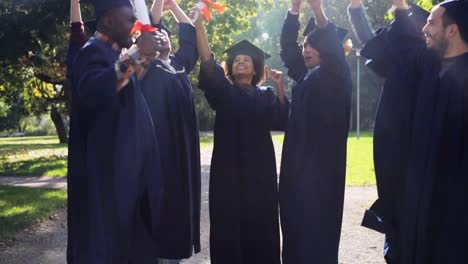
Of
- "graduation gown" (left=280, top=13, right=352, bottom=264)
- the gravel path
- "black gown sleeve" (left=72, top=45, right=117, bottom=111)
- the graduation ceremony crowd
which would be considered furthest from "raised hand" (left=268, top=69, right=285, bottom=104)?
the gravel path

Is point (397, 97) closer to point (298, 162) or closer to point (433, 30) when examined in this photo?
point (433, 30)

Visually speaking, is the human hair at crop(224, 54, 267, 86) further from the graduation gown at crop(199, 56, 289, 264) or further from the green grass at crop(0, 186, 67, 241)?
the green grass at crop(0, 186, 67, 241)

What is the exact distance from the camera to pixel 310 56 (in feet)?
13.4

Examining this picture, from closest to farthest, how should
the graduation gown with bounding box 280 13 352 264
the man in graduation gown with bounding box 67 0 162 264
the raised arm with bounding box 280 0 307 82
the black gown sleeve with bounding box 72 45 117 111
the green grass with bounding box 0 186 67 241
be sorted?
the black gown sleeve with bounding box 72 45 117 111 → the man in graduation gown with bounding box 67 0 162 264 → the graduation gown with bounding box 280 13 352 264 → the raised arm with bounding box 280 0 307 82 → the green grass with bounding box 0 186 67 241

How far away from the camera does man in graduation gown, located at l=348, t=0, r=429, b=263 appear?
3.27 metres

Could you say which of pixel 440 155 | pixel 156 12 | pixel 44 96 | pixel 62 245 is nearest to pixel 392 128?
pixel 440 155

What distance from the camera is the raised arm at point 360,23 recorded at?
3.70 meters

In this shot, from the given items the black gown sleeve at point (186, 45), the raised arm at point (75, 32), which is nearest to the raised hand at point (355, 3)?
the black gown sleeve at point (186, 45)

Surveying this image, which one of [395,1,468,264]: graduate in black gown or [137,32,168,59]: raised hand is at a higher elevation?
[137,32,168,59]: raised hand

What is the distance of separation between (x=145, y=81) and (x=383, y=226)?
1.93 meters

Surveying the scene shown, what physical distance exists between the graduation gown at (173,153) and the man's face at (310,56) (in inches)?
40.3

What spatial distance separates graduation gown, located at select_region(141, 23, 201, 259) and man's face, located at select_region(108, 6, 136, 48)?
65 cm

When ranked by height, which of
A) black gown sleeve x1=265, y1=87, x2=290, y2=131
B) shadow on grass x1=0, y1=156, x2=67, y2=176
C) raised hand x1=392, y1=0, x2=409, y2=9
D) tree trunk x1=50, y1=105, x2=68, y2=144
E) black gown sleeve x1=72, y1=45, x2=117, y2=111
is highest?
raised hand x1=392, y1=0, x2=409, y2=9

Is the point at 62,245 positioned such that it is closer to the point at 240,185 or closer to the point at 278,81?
the point at 240,185
